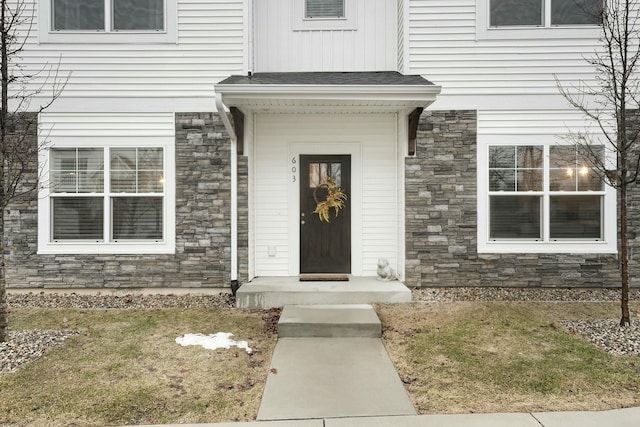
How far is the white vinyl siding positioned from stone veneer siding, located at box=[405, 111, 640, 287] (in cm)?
390

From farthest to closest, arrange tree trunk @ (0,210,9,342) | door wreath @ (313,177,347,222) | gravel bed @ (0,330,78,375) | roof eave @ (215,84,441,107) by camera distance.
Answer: door wreath @ (313,177,347,222), roof eave @ (215,84,441,107), tree trunk @ (0,210,9,342), gravel bed @ (0,330,78,375)

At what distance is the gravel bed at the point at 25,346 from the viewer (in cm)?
389

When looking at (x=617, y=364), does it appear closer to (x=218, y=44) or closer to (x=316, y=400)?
(x=316, y=400)

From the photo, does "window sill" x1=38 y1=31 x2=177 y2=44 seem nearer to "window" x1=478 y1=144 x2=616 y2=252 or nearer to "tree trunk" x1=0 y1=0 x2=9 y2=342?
"tree trunk" x1=0 y1=0 x2=9 y2=342

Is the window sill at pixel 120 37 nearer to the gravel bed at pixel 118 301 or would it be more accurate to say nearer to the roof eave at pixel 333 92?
the roof eave at pixel 333 92

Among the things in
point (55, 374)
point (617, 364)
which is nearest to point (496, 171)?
point (617, 364)

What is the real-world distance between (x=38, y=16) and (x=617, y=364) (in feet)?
29.6

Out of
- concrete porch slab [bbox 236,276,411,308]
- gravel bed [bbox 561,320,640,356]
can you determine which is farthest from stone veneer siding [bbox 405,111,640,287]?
gravel bed [bbox 561,320,640,356]

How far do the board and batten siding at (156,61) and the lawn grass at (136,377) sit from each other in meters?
3.54

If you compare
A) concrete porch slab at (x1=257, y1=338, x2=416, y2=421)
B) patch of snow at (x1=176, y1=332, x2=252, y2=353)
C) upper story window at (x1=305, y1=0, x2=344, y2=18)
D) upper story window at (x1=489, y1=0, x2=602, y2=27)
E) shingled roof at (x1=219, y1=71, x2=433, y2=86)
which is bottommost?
concrete porch slab at (x1=257, y1=338, x2=416, y2=421)

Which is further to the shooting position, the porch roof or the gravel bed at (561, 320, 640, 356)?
the porch roof

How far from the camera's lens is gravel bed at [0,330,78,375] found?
3.89 meters

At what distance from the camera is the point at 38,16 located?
6434 mm

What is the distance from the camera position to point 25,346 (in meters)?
4.28
